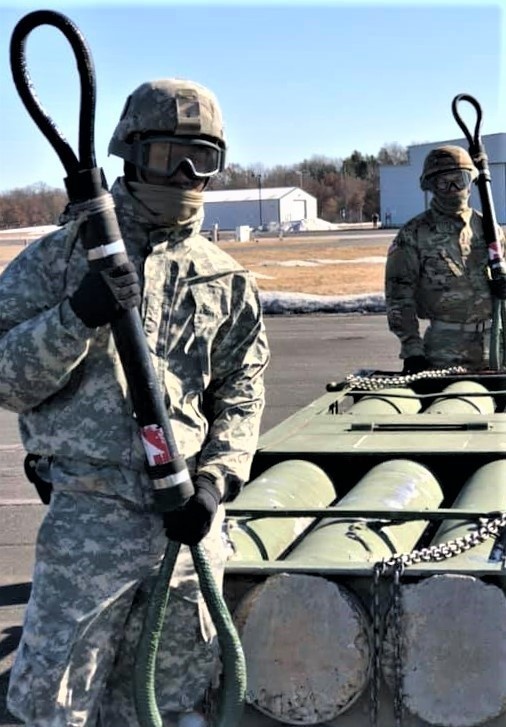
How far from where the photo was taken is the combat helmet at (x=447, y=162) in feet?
19.8

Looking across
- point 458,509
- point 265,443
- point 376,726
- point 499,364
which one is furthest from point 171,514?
point 499,364

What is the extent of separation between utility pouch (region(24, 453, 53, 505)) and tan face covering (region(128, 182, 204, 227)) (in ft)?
2.03

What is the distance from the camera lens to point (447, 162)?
6.04 meters

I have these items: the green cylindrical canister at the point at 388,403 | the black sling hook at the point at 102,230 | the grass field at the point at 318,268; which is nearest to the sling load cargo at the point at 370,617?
the black sling hook at the point at 102,230

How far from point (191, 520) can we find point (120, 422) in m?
0.28

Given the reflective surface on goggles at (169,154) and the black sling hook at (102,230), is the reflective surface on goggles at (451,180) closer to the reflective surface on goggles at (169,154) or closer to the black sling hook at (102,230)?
the reflective surface on goggles at (169,154)

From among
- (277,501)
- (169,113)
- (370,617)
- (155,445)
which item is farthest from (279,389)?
(155,445)

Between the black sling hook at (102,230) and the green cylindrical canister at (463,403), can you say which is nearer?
the black sling hook at (102,230)

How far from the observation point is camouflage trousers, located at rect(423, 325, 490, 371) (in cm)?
641

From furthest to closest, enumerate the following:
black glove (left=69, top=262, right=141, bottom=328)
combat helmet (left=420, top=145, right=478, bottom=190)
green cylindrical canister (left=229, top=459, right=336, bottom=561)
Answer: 1. combat helmet (left=420, top=145, right=478, bottom=190)
2. green cylindrical canister (left=229, top=459, right=336, bottom=561)
3. black glove (left=69, top=262, right=141, bottom=328)

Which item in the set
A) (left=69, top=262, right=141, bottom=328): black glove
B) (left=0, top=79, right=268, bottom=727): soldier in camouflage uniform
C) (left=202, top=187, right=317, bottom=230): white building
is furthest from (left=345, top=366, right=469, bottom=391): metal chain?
(left=202, top=187, right=317, bottom=230): white building

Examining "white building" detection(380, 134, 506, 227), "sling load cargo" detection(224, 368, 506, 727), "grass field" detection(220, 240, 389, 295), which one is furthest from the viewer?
"white building" detection(380, 134, 506, 227)

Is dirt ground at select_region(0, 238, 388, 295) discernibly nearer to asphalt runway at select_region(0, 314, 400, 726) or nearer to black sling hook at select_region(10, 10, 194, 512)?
asphalt runway at select_region(0, 314, 400, 726)

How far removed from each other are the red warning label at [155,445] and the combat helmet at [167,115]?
25.6 inches
